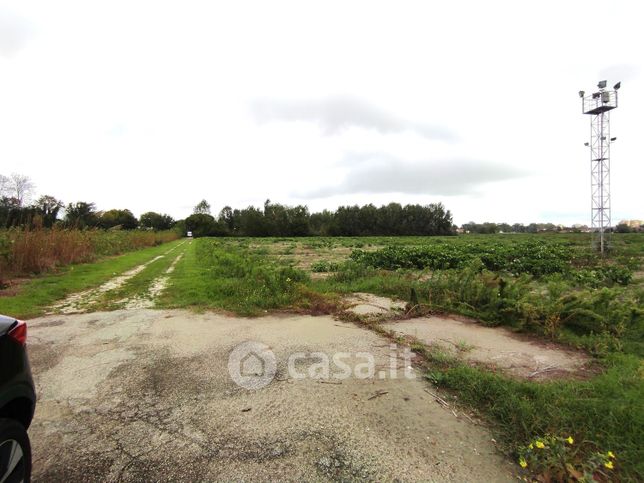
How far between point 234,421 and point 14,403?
1611 millimetres

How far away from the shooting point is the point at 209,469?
2561 mm

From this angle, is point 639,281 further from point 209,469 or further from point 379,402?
point 209,469

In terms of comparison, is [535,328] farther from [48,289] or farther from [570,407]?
[48,289]

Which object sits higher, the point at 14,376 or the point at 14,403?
the point at 14,376

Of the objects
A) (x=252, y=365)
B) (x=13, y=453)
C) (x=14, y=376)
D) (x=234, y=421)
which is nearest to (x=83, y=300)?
(x=252, y=365)

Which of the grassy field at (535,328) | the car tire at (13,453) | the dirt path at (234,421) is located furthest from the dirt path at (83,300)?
the car tire at (13,453)

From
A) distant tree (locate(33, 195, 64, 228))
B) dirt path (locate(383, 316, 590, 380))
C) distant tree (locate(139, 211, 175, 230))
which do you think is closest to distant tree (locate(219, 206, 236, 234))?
distant tree (locate(139, 211, 175, 230))

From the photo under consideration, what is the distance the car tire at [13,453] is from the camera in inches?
76.7

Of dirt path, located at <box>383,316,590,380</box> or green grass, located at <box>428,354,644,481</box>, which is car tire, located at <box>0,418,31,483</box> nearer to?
green grass, located at <box>428,354,644,481</box>

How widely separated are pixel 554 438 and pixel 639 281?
11800 mm

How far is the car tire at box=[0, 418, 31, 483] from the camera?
6.40 feet

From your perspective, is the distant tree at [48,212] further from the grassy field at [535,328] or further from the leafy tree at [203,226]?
the leafy tree at [203,226]

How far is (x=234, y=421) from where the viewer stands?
3.18m

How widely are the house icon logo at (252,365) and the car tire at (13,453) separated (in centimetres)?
199
